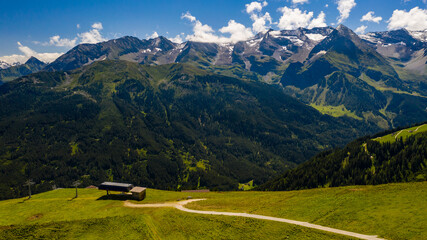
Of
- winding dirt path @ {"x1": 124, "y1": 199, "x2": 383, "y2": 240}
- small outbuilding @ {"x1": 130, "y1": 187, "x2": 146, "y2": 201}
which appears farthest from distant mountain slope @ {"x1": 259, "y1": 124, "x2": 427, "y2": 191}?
small outbuilding @ {"x1": 130, "y1": 187, "x2": 146, "y2": 201}

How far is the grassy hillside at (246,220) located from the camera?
51625 mm

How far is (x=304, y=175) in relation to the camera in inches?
6216

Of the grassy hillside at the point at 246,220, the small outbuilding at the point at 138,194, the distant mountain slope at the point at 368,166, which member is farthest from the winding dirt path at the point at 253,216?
the distant mountain slope at the point at 368,166

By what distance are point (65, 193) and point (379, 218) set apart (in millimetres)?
118279

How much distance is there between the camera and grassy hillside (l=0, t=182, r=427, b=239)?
51625 millimetres

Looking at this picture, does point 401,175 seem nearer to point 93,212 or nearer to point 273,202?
point 273,202

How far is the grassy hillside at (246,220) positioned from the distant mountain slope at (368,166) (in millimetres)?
62099

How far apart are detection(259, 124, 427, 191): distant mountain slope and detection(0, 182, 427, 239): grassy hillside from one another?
6210cm

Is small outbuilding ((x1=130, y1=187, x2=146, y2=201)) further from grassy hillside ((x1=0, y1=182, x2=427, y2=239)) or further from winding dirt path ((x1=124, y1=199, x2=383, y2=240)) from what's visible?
grassy hillside ((x1=0, y1=182, x2=427, y2=239))

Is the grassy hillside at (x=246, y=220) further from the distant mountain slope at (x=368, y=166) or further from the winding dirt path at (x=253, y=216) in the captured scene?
the distant mountain slope at (x=368, y=166)

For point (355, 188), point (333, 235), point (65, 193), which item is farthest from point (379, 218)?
point (65, 193)

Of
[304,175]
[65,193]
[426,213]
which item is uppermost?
[426,213]

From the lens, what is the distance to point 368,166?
144750mm

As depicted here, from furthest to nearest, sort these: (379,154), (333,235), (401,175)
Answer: (379,154)
(401,175)
(333,235)
